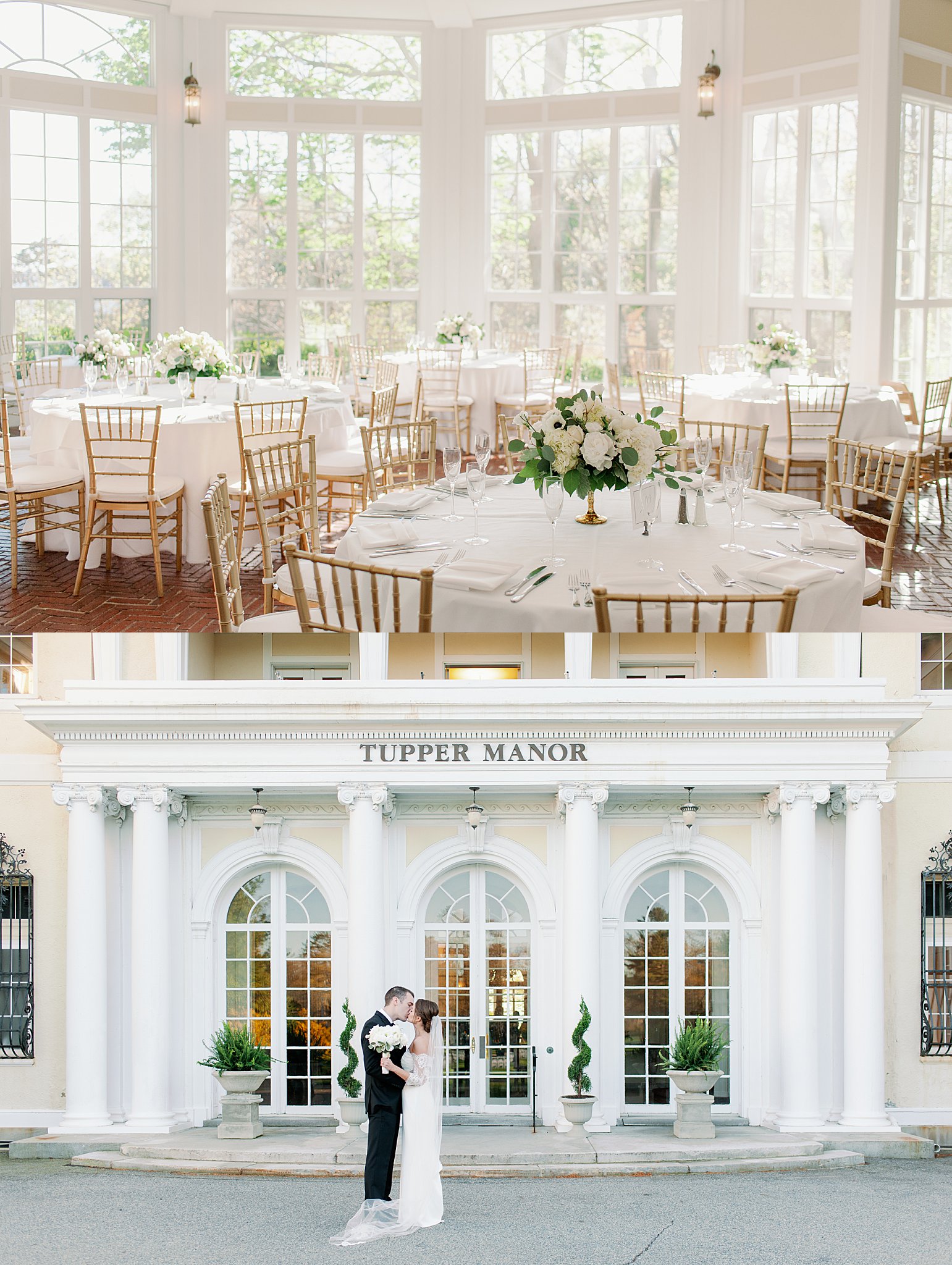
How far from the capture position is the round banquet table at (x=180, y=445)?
20.8 feet

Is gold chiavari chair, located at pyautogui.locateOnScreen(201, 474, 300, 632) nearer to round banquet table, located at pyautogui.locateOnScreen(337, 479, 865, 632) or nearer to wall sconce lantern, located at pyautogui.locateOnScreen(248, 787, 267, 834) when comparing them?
round banquet table, located at pyautogui.locateOnScreen(337, 479, 865, 632)

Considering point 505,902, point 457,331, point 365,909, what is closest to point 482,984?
point 505,902

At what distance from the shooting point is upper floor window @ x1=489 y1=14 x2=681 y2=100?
1141 centimetres

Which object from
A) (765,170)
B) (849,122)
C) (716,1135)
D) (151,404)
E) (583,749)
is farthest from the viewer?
(765,170)

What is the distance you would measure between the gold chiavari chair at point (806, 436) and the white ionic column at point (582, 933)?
91.7 inches

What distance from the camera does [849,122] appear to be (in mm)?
9883

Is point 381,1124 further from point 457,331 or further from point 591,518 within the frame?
point 457,331

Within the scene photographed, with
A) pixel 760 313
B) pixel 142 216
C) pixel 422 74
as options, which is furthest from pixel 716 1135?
pixel 422 74

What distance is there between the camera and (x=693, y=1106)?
6.41 m

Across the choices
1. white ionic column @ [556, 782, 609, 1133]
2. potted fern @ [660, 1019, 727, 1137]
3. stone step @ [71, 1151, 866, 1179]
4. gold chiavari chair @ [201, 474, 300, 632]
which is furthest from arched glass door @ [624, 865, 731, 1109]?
gold chiavari chair @ [201, 474, 300, 632]

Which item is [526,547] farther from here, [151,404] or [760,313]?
[760,313]

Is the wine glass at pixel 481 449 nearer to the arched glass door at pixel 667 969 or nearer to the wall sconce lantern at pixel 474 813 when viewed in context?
the wall sconce lantern at pixel 474 813

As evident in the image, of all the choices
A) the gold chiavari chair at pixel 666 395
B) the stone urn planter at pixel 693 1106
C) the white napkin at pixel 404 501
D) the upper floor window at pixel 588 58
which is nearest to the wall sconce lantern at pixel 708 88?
the upper floor window at pixel 588 58

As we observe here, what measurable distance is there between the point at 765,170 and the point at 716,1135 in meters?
7.97
